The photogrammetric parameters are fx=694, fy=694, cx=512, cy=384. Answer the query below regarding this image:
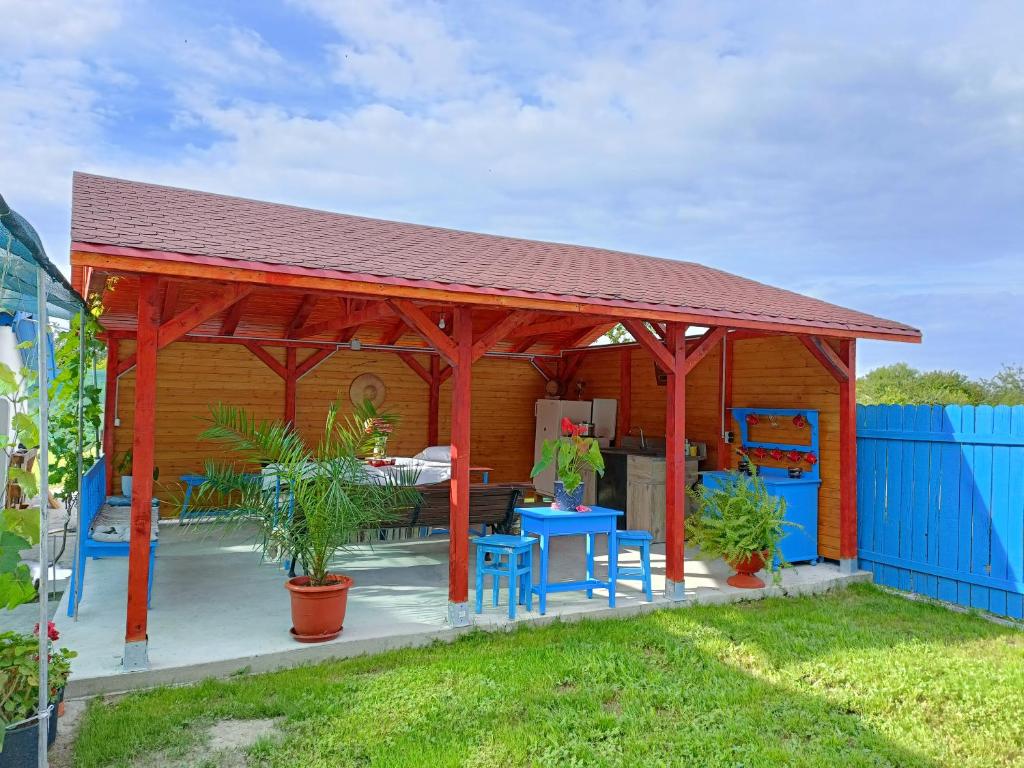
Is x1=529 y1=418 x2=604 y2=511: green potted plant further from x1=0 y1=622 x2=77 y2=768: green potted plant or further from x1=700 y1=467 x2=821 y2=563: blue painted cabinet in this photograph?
x1=0 y1=622 x2=77 y2=768: green potted plant

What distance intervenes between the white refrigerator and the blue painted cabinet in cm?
343

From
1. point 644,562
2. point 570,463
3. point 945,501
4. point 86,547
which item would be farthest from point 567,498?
point 86,547

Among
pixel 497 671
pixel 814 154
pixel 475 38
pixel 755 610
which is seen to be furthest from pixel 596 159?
pixel 497 671

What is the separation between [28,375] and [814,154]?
25142 millimetres

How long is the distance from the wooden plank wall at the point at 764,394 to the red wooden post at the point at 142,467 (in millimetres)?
5607

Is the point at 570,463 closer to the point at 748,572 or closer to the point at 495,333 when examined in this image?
the point at 495,333

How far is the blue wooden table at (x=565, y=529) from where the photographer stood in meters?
4.90

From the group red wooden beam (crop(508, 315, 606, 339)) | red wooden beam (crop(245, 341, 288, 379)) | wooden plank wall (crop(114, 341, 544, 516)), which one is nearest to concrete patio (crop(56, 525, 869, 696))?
wooden plank wall (crop(114, 341, 544, 516))

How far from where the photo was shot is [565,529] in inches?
197

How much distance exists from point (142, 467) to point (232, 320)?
191 inches

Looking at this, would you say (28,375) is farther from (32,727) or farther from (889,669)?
(889,669)

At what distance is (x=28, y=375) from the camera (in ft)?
9.24

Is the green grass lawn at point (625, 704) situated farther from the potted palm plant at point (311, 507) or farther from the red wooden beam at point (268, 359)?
the red wooden beam at point (268, 359)

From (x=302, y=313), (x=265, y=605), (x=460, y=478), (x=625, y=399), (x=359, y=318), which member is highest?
(x=302, y=313)
